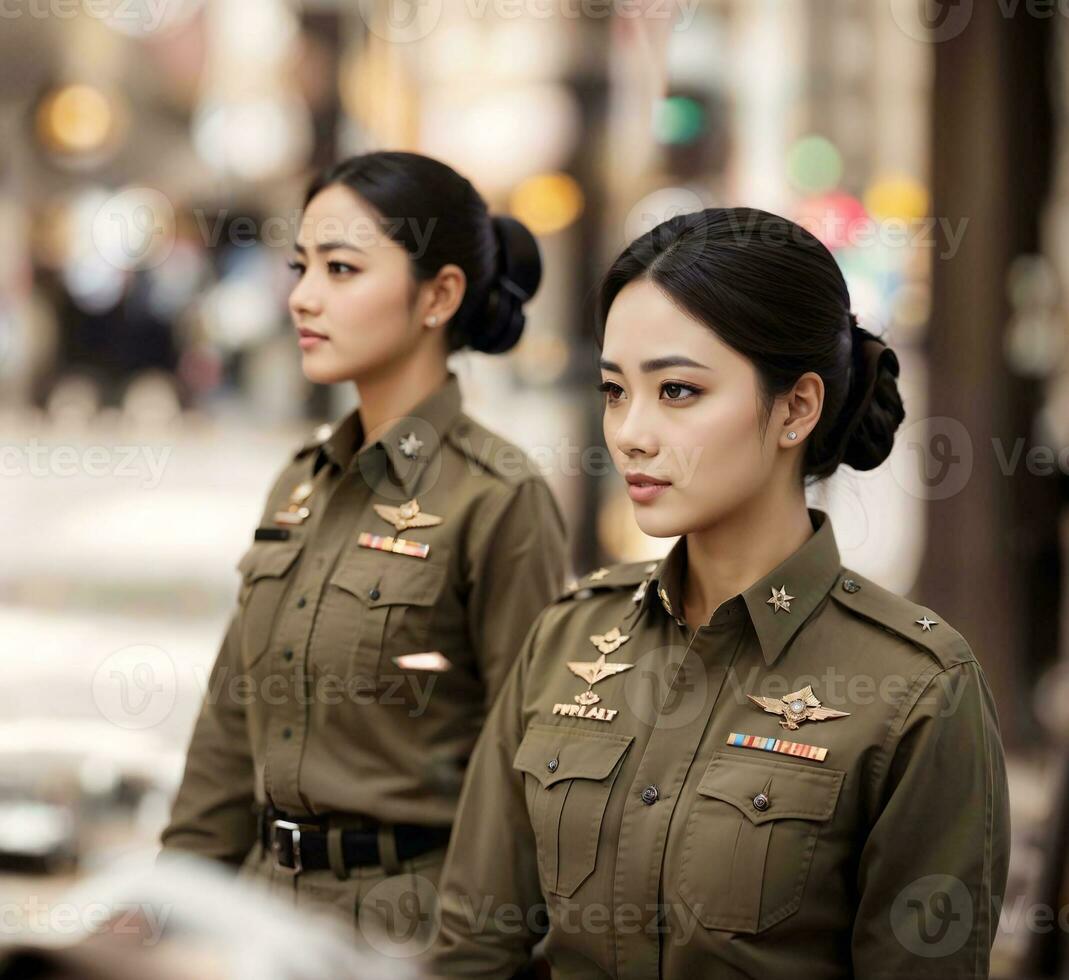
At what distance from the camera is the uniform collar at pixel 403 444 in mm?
2115

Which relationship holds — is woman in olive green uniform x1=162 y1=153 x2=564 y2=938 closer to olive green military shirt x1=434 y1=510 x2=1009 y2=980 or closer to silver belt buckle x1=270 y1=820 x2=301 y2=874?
silver belt buckle x1=270 y1=820 x2=301 y2=874

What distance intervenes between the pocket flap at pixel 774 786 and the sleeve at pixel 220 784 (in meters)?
0.93

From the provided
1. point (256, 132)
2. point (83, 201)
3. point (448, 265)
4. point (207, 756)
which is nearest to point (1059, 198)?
point (256, 132)

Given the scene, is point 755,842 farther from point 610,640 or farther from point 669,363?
point 669,363

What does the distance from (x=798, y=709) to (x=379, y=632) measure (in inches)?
28.3

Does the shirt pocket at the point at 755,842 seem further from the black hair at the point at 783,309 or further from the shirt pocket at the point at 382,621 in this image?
the shirt pocket at the point at 382,621

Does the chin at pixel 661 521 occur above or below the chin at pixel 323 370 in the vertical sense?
below

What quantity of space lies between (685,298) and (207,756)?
1132 mm

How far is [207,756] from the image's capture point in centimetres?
218

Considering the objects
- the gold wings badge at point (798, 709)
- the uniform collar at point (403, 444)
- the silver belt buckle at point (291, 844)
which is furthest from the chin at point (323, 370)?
the gold wings badge at point (798, 709)

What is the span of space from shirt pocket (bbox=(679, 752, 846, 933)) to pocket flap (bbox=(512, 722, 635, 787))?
130 mm

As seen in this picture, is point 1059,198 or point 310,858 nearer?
point 310,858

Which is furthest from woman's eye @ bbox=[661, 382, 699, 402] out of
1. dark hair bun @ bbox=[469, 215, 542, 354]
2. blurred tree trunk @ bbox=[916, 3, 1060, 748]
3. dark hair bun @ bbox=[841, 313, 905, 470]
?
blurred tree trunk @ bbox=[916, 3, 1060, 748]

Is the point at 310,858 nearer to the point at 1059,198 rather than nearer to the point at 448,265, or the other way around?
the point at 448,265
